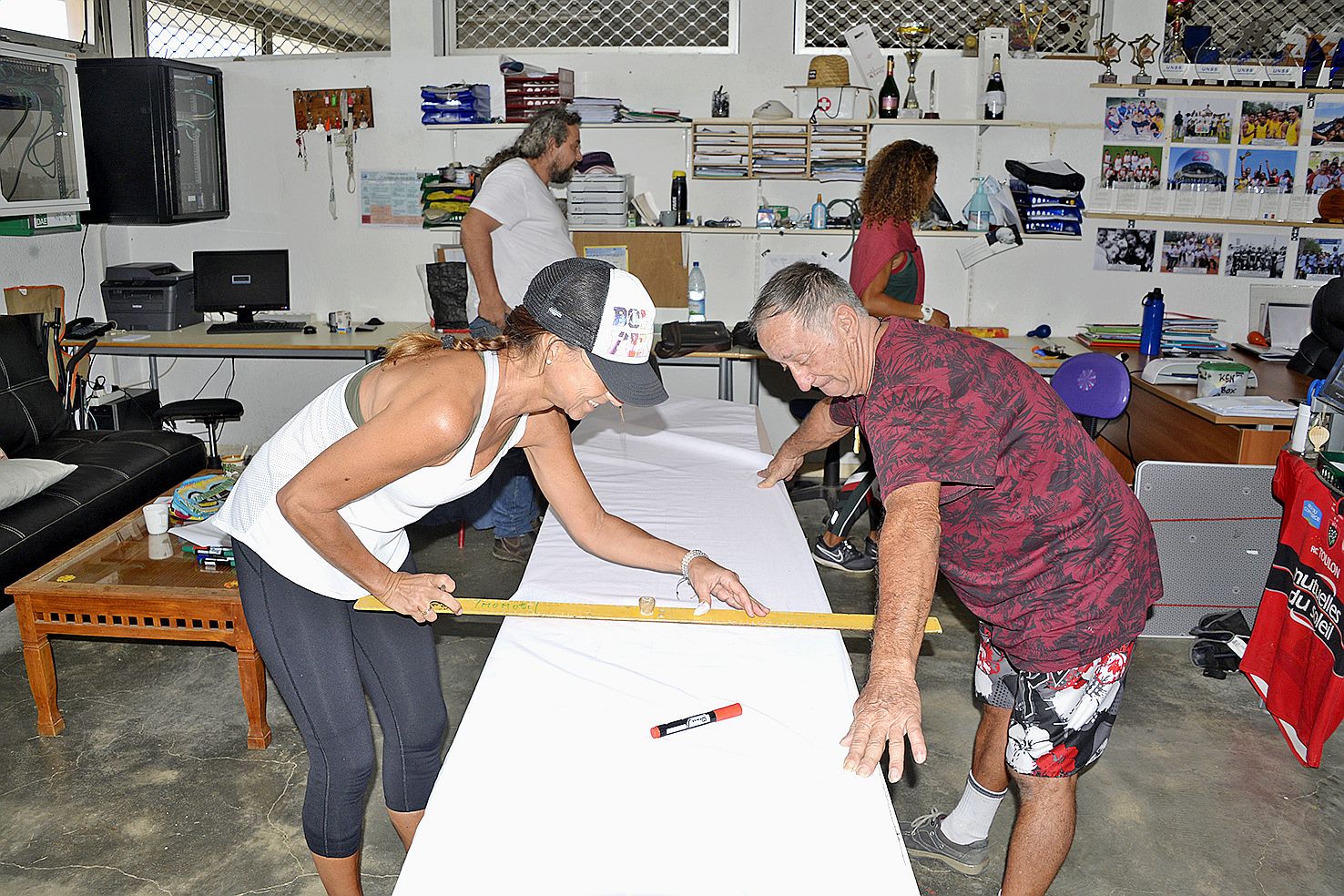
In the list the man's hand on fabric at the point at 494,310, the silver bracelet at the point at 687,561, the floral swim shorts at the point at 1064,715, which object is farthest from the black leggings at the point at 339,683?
the man's hand on fabric at the point at 494,310

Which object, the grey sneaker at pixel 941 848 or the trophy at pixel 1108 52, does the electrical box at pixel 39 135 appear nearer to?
the grey sneaker at pixel 941 848

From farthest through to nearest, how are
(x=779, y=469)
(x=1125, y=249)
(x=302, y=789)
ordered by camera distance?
(x=1125, y=249), (x=779, y=469), (x=302, y=789)

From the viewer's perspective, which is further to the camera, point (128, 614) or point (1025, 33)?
point (1025, 33)

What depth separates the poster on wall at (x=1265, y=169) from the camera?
5.23 meters

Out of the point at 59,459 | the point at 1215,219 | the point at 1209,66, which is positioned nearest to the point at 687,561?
the point at 59,459

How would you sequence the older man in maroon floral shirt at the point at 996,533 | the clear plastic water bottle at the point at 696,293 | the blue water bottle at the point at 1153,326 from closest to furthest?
the older man in maroon floral shirt at the point at 996,533
the blue water bottle at the point at 1153,326
the clear plastic water bottle at the point at 696,293

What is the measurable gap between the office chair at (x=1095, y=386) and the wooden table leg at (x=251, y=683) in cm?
274

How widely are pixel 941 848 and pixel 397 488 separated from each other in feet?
5.18

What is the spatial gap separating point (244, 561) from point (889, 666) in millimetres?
1117

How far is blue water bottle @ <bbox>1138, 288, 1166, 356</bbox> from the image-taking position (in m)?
4.87

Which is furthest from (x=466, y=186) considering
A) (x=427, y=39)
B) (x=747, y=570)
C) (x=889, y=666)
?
(x=889, y=666)

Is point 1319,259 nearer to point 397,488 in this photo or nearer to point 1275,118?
point 1275,118

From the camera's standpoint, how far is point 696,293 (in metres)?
5.50

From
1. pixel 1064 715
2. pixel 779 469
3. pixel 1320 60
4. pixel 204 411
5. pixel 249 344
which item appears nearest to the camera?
pixel 1064 715
